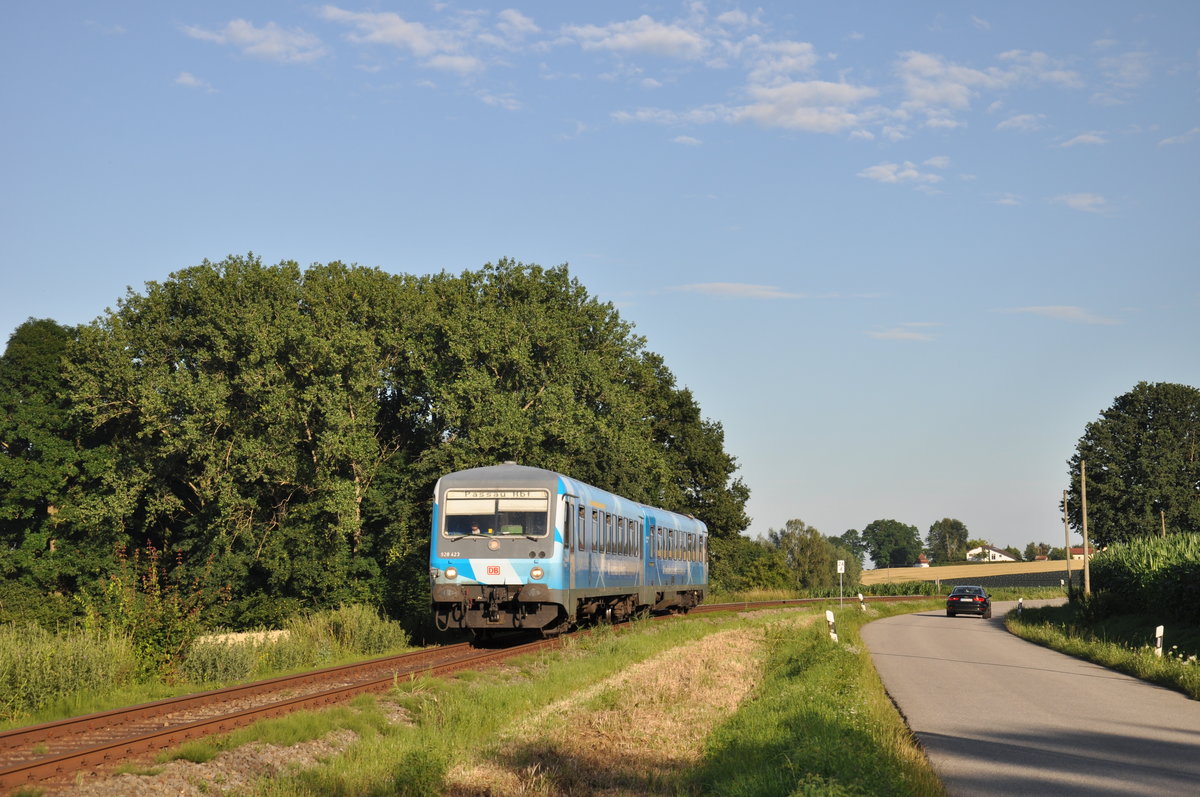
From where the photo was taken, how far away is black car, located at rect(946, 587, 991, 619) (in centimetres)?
4997

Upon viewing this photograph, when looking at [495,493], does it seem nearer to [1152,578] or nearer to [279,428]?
[1152,578]

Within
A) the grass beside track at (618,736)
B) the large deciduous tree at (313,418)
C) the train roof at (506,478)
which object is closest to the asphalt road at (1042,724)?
the grass beside track at (618,736)

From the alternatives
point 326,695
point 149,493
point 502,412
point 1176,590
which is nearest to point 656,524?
point 502,412

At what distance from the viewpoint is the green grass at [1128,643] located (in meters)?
21.0

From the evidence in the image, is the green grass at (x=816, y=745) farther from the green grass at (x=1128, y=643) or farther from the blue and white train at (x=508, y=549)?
the green grass at (x=1128, y=643)

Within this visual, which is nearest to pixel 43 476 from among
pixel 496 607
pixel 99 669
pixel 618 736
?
pixel 496 607

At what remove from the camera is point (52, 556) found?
48.5 metres

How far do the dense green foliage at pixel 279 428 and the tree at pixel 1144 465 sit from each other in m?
47.6

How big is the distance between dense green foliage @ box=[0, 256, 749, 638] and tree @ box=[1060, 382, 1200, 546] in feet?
156

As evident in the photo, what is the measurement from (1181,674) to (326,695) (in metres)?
15.0

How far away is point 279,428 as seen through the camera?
4344 cm

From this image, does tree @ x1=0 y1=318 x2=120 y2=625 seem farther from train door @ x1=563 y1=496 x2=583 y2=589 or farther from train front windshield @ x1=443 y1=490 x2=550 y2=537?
train door @ x1=563 y1=496 x2=583 y2=589

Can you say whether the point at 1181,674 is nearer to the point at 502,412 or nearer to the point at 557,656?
the point at 557,656

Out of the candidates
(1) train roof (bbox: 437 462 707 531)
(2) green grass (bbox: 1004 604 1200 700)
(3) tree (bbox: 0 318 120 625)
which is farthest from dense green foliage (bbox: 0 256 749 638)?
(2) green grass (bbox: 1004 604 1200 700)
